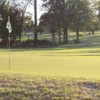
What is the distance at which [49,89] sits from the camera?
1212 cm

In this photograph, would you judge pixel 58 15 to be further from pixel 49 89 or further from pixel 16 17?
pixel 49 89

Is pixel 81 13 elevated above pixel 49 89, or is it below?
above

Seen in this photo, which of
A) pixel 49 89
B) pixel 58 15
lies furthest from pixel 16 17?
pixel 49 89

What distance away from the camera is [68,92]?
1173 centimetres

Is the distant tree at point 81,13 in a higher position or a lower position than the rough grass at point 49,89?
higher

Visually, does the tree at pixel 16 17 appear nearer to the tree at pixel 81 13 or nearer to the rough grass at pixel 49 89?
the tree at pixel 81 13

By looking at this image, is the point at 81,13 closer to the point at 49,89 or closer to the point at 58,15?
the point at 58,15

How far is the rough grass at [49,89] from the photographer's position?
11524 millimetres

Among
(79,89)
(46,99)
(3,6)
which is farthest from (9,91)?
(3,6)

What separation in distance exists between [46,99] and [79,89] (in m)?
1.22

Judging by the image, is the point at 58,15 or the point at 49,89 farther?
the point at 58,15

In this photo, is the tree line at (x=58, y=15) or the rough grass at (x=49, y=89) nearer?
the rough grass at (x=49, y=89)

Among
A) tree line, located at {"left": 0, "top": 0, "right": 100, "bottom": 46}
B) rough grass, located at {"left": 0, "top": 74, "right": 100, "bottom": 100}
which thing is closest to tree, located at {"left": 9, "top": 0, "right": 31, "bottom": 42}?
tree line, located at {"left": 0, "top": 0, "right": 100, "bottom": 46}

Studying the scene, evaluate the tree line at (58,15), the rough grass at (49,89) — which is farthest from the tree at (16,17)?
the rough grass at (49,89)
